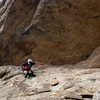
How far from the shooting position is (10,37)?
60.4ft

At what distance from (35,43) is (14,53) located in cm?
378

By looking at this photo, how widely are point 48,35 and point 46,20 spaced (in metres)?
1.73

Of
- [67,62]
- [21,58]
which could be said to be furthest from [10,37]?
[67,62]

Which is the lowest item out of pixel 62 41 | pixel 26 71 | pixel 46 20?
pixel 26 71

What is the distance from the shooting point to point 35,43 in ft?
53.9

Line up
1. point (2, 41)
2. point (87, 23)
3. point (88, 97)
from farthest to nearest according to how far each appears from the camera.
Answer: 1. point (2, 41)
2. point (87, 23)
3. point (88, 97)

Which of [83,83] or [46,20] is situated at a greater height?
[46,20]

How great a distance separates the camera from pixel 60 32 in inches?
616

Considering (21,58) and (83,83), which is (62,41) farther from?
(83,83)

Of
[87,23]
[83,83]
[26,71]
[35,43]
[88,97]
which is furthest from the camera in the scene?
[35,43]

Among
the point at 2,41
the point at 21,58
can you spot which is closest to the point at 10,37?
the point at 2,41

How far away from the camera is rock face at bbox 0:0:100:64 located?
15.0m

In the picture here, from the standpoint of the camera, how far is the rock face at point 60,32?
591 inches

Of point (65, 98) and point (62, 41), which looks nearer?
point (65, 98)
